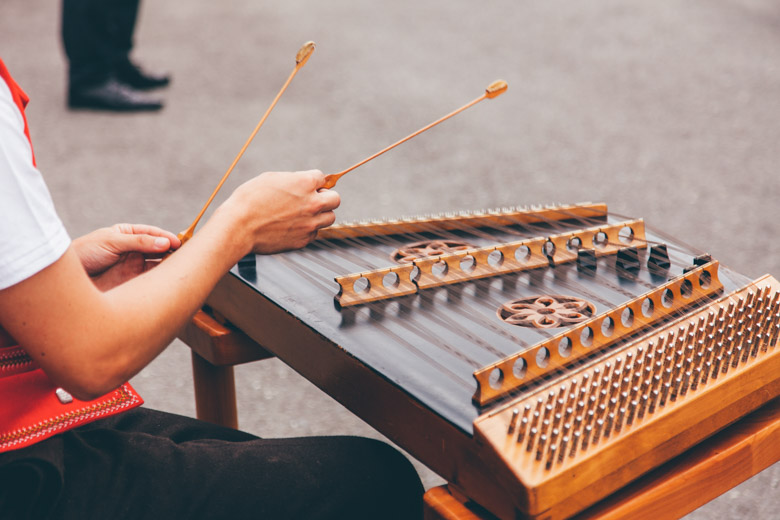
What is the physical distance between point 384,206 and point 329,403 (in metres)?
1.36

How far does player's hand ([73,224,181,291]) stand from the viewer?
1.16 meters

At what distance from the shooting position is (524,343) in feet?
3.51

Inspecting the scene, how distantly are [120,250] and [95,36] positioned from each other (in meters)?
3.70

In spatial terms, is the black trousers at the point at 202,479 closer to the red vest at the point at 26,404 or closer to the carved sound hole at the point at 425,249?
the red vest at the point at 26,404

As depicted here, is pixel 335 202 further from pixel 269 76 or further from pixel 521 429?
pixel 269 76

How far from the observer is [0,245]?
0.84 m

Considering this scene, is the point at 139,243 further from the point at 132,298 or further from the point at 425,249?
the point at 425,249

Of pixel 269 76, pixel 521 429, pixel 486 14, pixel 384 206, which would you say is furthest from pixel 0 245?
pixel 486 14

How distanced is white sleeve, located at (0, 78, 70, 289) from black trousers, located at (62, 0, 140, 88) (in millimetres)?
3868

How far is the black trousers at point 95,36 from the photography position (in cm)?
441

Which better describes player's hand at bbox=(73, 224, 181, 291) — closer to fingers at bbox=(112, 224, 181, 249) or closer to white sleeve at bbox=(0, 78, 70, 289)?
fingers at bbox=(112, 224, 181, 249)

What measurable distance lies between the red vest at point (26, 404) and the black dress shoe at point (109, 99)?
3.80 metres

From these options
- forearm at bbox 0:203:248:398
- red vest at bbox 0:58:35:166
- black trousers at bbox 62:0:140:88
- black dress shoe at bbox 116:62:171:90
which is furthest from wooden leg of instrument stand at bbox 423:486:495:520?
black dress shoe at bbox 116:62:171:90

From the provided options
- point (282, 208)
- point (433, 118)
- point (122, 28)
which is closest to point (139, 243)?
point (282, 208)
